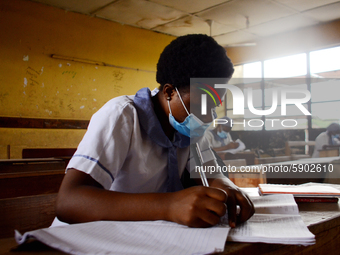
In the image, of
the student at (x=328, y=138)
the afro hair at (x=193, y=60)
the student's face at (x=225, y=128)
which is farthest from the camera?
the student's face at (x=225, y=128)

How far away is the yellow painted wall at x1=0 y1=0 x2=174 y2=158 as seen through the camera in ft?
14.4

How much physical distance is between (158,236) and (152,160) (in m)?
0.47

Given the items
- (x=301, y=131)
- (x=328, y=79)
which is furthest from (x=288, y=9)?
(x=301, y=131)

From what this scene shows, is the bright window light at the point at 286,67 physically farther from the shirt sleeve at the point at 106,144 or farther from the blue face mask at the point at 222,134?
the shirt sleeve at the point at 106,144

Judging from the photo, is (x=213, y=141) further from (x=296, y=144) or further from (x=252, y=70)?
Answer: (x=252, y=70)

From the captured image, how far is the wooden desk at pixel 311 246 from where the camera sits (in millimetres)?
570

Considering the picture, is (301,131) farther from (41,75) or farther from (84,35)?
(41,75)

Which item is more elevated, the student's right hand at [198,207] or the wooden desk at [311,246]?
the student's right hand at [198,207]

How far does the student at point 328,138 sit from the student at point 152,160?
5.12 metres

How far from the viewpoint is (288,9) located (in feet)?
16.7

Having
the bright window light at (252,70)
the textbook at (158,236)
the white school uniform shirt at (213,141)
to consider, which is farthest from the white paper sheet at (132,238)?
the bright window light at (252,70)

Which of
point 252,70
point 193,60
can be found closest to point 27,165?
point 193,60

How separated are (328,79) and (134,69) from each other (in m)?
3.85

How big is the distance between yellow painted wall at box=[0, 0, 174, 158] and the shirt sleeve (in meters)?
3.99
